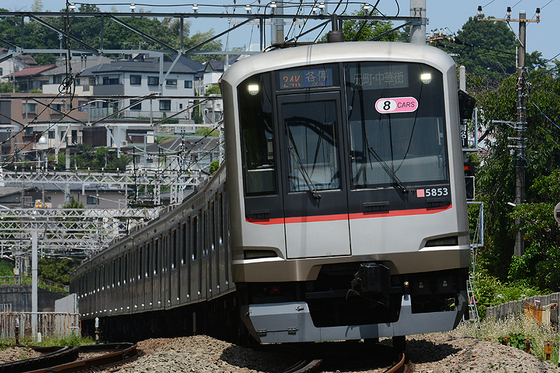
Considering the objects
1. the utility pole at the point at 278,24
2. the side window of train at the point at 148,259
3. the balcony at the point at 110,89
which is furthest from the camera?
the balcony at the point at 110,89

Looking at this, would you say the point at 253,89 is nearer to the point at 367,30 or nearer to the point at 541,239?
the point at 541,239

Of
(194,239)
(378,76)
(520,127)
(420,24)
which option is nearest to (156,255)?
(194,239)

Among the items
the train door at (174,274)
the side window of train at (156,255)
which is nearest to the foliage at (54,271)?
the side window of train at (156,255)

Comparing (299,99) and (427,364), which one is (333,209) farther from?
(427,364)

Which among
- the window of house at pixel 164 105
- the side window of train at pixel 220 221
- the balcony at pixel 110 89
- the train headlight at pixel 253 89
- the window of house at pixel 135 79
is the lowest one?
the side window of train at pixel 220 221

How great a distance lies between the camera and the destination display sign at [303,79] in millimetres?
9016

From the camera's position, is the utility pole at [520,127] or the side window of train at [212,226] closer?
the side window of train at [212,226]

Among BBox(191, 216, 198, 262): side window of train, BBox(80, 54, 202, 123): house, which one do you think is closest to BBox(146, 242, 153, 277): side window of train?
BBox(191, 216, 198, 262): side window of train

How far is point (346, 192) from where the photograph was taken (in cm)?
877

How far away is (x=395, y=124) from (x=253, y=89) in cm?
157

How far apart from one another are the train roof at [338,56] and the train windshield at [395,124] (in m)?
0.09

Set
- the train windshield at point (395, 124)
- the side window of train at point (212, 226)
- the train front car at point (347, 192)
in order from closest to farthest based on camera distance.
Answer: the train front car at point (347, 192) → the train windshield at point (395, 124) → the side window of train at point (212, 226)

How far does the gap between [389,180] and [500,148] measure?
940 inches

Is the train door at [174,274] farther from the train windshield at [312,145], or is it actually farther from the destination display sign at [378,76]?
the destination display sign at [378,76]
